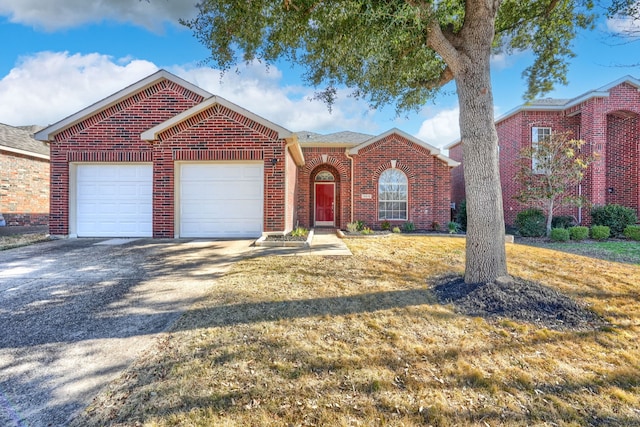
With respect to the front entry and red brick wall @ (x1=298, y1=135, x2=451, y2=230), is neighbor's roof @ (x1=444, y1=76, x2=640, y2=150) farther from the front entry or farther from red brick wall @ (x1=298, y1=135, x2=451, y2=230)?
the front entry

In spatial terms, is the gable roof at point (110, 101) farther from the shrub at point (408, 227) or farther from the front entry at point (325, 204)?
the shrub at point (408, 227)

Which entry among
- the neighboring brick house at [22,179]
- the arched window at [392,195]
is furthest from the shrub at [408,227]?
the neighboring brick house at [22,179]

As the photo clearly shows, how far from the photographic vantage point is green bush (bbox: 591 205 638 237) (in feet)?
38.9

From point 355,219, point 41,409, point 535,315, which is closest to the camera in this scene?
point 41,409

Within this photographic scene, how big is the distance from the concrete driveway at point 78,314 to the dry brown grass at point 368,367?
284 millimetres

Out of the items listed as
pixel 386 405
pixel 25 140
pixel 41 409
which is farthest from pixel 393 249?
pixel 25 140

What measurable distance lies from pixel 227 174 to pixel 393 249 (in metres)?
5.78

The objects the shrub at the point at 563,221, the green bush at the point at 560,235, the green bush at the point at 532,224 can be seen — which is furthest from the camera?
the shrub at the point at 563,221

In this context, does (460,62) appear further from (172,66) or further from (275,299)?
(172,66)

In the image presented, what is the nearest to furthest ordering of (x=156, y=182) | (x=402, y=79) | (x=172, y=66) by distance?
(x=402, y=79)
(x=156, y=182)
(x=172, y=66)

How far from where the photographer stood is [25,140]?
46.3 feet

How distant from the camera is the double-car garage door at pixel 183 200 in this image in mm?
9406

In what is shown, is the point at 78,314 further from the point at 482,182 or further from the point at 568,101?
the point at 568,101

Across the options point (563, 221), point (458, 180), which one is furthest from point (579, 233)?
point (458, 180)
